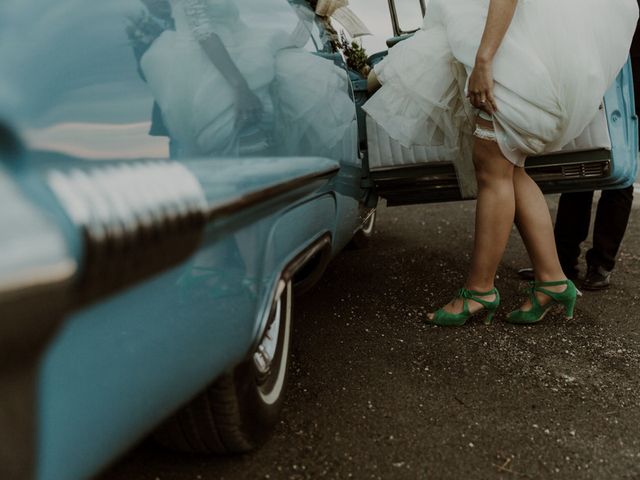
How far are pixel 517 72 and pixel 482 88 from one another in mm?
116

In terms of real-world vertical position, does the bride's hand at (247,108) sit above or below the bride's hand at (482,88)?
above

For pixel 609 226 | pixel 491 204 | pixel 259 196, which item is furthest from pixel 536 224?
pixel 259 196

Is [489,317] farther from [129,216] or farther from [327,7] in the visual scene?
[129,216]

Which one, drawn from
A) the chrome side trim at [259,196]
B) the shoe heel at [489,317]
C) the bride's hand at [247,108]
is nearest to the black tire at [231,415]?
the chrome side trim at [259,196]

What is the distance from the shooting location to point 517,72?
6.63 ft

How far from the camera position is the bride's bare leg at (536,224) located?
230 centimetres

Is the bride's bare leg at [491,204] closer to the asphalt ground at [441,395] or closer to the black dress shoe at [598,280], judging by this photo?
the asphalt ground at [441,395]

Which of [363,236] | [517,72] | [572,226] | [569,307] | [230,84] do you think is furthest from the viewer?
[363,236]

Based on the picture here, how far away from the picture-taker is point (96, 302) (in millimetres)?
688

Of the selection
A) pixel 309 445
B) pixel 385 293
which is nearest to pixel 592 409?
pixel 309 445

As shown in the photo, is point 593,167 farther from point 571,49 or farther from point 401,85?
point 401,85

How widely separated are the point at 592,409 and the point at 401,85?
124 cm

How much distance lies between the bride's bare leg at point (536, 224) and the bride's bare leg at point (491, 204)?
0.06 metres

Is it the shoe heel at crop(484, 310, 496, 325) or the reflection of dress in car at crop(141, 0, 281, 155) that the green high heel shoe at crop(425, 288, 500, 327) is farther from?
the reflection of dress in car at crop(141, 0, 281, 155)
